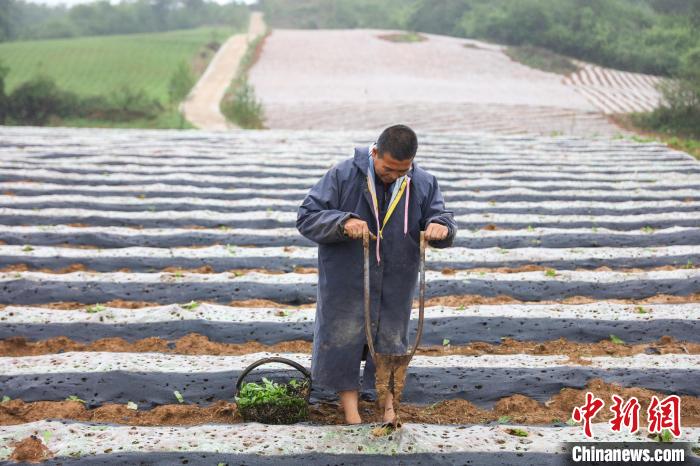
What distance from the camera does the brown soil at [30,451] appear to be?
2.60 meters

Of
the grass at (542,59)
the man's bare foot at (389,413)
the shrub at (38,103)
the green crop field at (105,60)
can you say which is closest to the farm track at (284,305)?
the man's bare foot at (389,413)

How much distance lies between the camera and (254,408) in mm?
2904

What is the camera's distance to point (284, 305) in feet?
13.9

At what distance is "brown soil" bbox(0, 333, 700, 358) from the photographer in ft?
11.9

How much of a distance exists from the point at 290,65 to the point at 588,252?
2076cm

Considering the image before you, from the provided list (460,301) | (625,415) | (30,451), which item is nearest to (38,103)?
(460,301)

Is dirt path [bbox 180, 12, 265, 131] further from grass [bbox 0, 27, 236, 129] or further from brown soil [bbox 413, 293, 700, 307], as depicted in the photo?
brown soil [bbox 413, 293, 700, 307]

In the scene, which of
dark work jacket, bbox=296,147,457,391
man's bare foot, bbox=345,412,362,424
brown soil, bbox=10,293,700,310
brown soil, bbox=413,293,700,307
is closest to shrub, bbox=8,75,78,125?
brown soil, bbox=10,293,700,310

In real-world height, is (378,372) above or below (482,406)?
above

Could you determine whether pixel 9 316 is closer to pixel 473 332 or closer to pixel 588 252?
pixel 473 332

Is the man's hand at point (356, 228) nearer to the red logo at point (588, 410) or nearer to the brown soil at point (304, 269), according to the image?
the red logo at point (588, 410)

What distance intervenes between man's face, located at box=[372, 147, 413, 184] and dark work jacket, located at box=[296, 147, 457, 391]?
11 cm

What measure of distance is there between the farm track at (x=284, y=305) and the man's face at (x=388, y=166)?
1.00 metres

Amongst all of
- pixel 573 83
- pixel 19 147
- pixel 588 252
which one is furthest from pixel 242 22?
pixel 588 252
